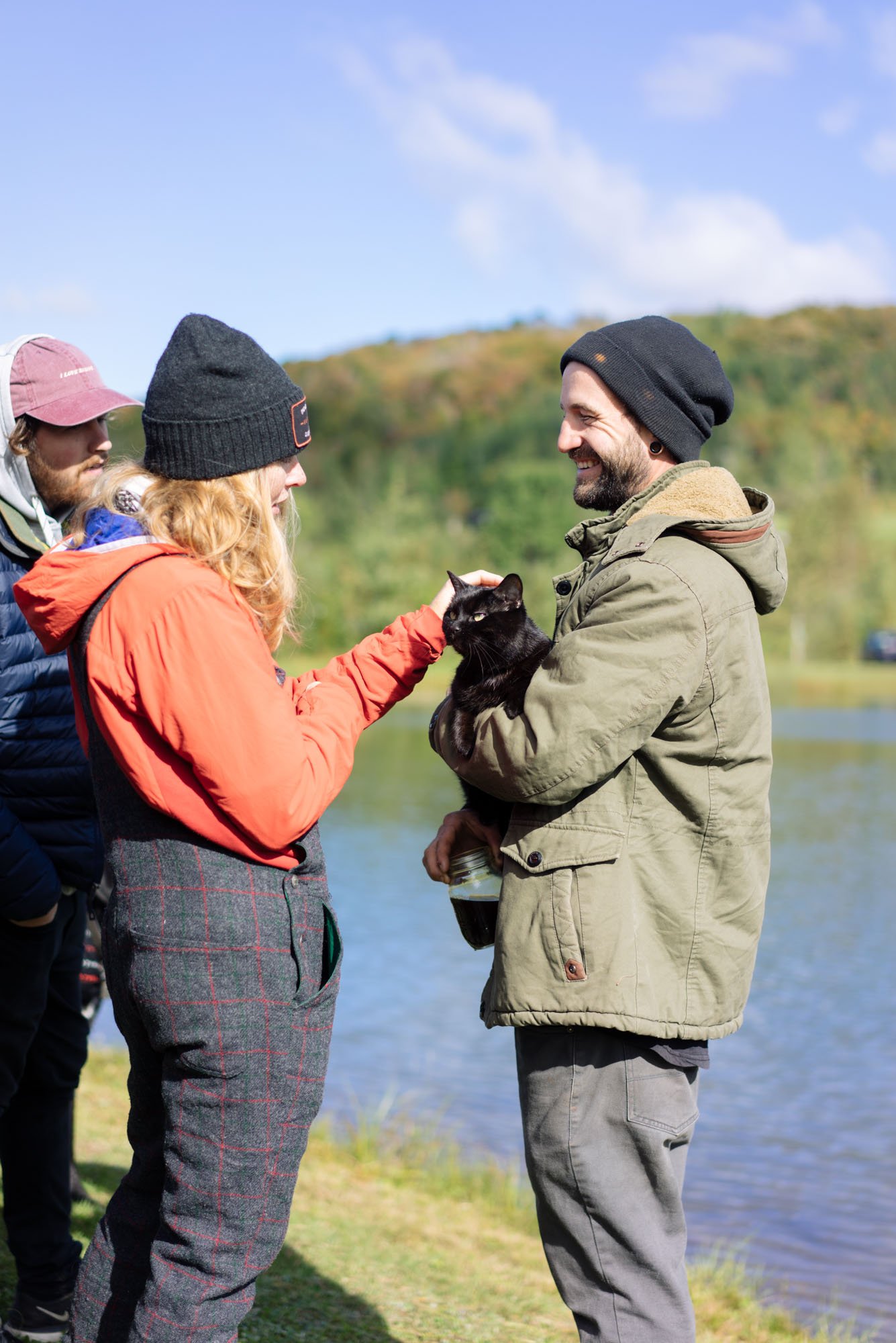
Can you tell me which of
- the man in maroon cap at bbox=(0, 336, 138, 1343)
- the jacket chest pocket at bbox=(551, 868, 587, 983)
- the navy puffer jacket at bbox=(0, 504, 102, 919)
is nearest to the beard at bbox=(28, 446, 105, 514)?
the man in maroon cap at bbox=(0, 336, 138, 1343)

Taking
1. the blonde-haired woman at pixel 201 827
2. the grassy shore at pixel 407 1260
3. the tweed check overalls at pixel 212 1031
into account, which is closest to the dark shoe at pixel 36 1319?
the grassy shore at pixel 407 1260

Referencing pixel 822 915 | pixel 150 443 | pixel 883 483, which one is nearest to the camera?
pixel 150 443

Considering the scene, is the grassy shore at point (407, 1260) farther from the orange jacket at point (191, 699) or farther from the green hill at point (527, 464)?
the green hill at point (527, 464)

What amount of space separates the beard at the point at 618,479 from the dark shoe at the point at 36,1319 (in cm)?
225

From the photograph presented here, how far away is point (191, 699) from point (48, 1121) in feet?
5.41

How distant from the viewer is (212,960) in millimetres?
1933

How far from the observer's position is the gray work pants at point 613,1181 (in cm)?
209

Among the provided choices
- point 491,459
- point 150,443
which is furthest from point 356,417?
point 150,443

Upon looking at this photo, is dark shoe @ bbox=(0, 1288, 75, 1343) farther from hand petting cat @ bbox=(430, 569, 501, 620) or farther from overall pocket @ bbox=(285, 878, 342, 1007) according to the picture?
hand petting cat @ bbox=(430, 569, 501, 620)

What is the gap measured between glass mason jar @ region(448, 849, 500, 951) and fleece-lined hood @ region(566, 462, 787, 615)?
0.68m

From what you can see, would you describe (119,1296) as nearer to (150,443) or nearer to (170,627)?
(170,627)

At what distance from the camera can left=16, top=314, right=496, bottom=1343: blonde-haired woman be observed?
6.31ft

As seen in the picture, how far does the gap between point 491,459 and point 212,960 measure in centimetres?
9637

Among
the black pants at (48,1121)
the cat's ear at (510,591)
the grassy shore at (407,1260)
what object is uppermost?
the cat's ear at (510,591)
